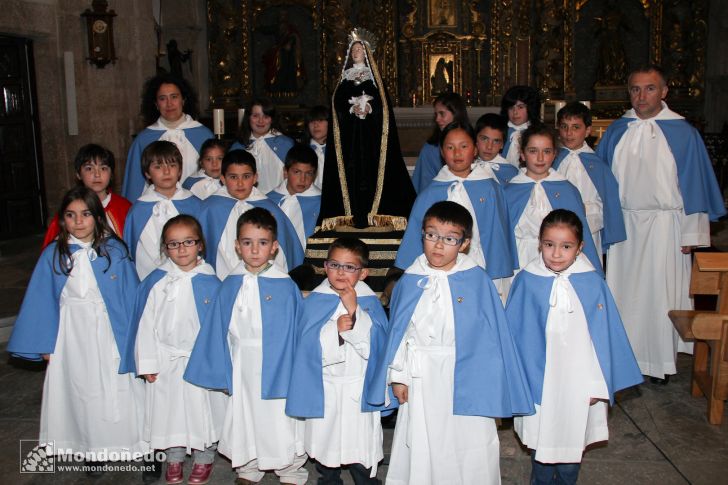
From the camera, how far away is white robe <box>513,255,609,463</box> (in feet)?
12.1

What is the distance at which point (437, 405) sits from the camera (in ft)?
12.1

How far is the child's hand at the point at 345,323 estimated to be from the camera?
3721 millimetres

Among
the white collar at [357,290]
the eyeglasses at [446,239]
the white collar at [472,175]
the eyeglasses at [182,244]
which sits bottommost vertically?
the white collar at [357,290]

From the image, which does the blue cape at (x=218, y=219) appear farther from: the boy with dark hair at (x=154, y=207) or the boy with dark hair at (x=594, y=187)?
the boy with dark hair at (x=594, y=187)

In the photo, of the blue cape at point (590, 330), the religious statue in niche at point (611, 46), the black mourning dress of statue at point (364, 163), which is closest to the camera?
the blue cape at point (590, 330)

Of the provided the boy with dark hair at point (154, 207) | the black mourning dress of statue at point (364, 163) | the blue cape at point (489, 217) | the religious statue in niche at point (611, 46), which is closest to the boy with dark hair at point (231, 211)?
the boy with dark hair at point (154, 207)

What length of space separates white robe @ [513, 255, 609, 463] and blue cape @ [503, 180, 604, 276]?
3.60ft

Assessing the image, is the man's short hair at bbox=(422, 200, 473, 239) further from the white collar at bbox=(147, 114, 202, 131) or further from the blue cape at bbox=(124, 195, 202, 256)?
the white collar at bbox=(147, 114, 202, 131)

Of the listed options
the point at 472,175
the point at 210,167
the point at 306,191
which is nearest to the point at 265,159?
the point at 210,167

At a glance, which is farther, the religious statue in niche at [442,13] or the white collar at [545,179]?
the religious statue in niche at [442,13]

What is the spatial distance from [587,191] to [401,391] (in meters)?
2.54

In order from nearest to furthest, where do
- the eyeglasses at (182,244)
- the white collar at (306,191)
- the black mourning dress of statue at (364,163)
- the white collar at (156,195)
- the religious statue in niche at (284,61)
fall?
the eyeglasses at (182,244), the white collar at (156,195), the black mourning dress of statue at (364,163), the white collar at (306,191), the religious statue in niche at (284,61)

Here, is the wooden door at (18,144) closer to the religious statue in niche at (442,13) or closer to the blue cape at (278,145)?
the blue cape at (278,145)

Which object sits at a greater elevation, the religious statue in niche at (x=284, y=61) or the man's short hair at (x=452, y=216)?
the religious statue in niche at (x=284, y=61)
